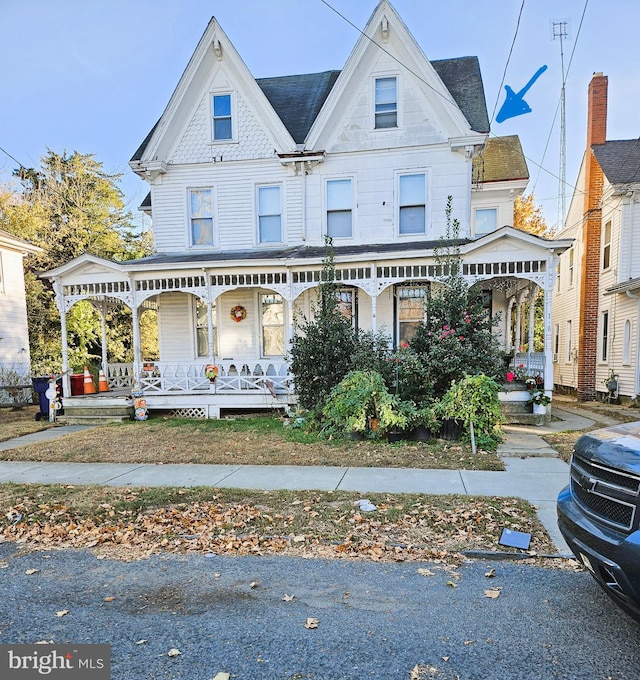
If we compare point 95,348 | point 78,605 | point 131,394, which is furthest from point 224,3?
point 95,348

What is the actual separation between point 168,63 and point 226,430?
1206 centimetres

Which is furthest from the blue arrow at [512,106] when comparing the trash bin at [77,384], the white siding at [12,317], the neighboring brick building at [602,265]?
the white siding at [12,317]

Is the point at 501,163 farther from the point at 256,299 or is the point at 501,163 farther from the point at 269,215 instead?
the point at 256,299

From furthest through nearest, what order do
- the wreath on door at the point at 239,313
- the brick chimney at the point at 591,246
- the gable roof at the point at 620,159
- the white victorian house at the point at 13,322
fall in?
the brick chimney at the point at 591,246, the white victorian house at the point at 13,322, the gable roof at the point at 620,159, the wreath on door at the point at 239,313

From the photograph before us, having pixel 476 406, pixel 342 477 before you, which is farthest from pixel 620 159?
pixel 342 477

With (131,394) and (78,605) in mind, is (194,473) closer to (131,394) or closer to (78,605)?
(78,605)

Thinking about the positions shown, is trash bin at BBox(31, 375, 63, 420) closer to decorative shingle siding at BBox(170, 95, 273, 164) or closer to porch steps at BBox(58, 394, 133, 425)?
porch steps at BBox(58, 394, 133, 425)

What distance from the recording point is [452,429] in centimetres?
762

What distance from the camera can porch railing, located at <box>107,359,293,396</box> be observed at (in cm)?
1074

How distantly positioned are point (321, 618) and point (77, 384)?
1122cm

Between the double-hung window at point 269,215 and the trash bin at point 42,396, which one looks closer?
the trash bin at point 42,396

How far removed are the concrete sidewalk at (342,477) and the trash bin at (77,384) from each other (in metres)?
5.06

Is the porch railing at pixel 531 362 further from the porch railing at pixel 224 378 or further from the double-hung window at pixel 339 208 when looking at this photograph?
the porch railing at pixel 224 378

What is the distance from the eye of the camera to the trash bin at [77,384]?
11.6 metres
